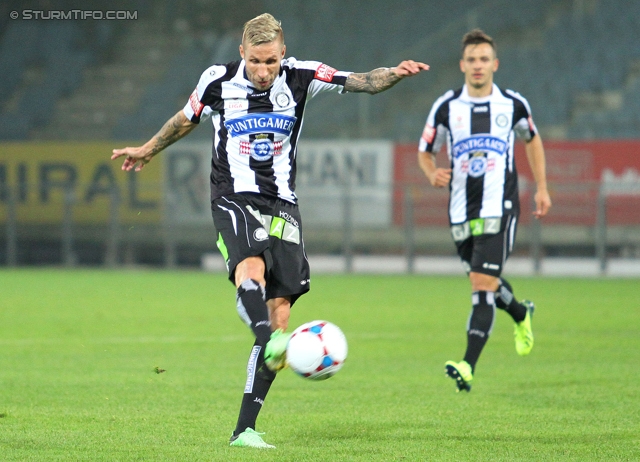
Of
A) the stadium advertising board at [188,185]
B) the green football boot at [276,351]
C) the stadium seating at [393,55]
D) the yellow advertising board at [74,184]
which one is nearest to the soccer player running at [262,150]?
the green football boot at [276,351]

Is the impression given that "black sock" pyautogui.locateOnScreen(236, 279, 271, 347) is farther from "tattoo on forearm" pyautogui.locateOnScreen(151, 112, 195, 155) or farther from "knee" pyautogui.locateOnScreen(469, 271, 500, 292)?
"knee" pyautogui.locateOnScreen(469, 271, 500, 292)

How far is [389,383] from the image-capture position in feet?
22.8

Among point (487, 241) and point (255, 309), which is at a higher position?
point (487, 241)

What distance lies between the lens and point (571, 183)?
20.6 m

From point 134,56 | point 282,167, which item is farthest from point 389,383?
point 134,56

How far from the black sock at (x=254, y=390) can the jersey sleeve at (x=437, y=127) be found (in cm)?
304

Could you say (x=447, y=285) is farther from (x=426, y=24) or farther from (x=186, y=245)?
(x=426, y=24)

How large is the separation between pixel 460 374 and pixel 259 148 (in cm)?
215

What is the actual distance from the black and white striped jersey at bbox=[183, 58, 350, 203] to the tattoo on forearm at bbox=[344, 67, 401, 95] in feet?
0.16

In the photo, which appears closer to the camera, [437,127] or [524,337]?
[437,127]

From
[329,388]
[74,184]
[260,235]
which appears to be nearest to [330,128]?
[74,184]

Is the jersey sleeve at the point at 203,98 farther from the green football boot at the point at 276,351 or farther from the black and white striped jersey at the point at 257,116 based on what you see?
the green football boot at the point at 276,351

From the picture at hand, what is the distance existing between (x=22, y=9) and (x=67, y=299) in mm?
14607

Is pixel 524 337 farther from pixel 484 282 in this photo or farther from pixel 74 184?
pixel 74 184
